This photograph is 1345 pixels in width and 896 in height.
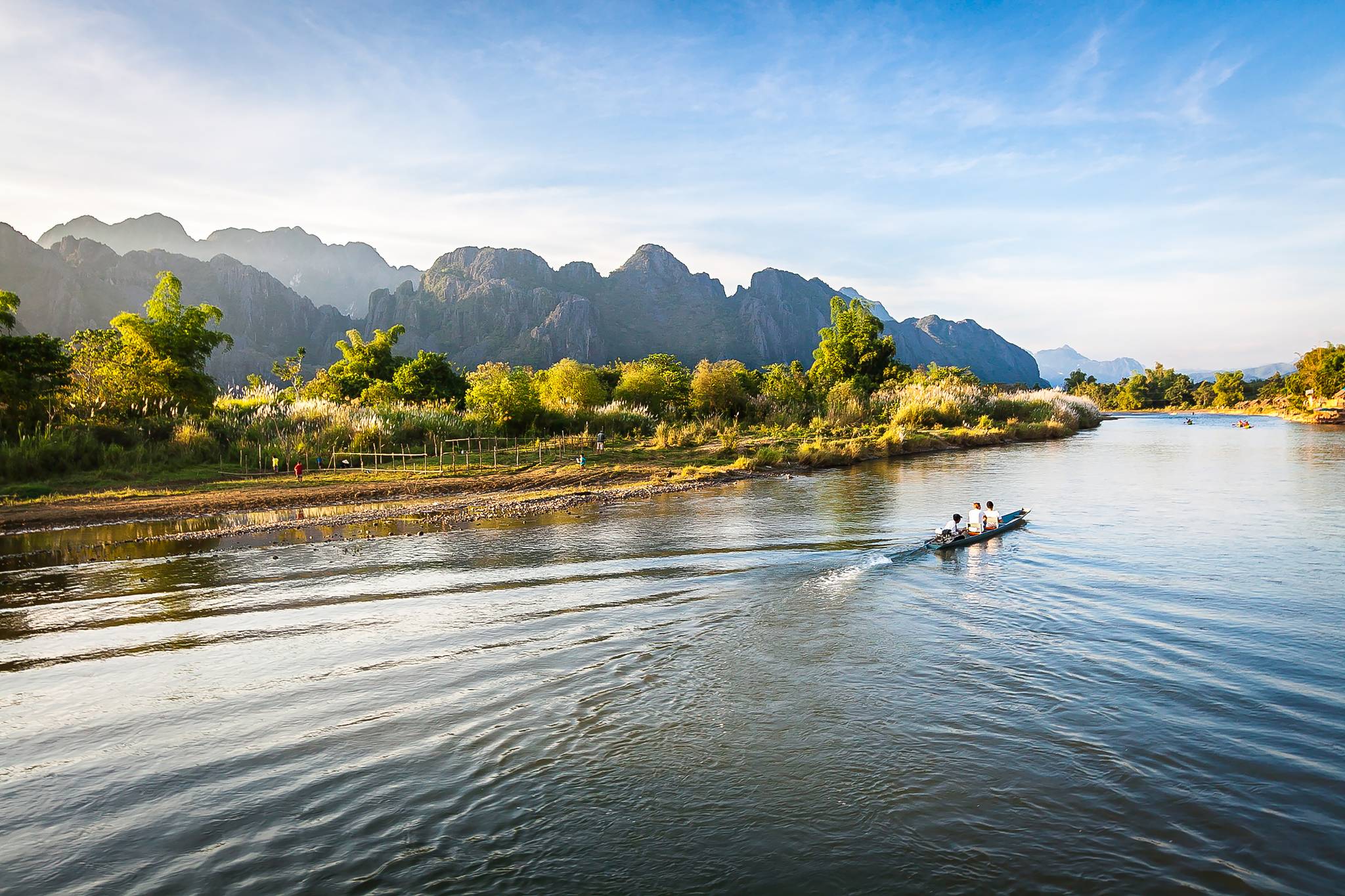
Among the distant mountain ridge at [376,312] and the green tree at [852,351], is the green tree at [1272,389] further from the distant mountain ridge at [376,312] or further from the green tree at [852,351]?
the distant mountain ridge at [376,312]

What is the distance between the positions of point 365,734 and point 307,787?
0.88m

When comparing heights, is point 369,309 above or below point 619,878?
above

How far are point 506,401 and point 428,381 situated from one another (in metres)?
14.4

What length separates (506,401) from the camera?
3456 centimetres

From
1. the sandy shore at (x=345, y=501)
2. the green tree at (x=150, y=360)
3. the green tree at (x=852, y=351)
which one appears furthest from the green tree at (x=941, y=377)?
the green tree at (x=150, y=360)

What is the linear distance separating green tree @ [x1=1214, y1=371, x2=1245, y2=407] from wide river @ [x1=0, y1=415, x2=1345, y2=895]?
11790 centimetres

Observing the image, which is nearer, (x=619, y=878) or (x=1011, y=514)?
(x=619, y=878)

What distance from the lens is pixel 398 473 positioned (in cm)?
2420

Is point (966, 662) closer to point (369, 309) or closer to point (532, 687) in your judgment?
point (532, 687)

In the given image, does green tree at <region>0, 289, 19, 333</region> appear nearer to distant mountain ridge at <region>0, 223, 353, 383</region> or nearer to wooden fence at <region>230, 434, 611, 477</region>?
wooden fence at <region>230, 434, 611, 477</region>

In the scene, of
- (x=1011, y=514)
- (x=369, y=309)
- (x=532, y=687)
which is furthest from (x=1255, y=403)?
(x=369, y=309)

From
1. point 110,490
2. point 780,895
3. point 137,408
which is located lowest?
point 780,895

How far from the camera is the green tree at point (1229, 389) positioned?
353 ft

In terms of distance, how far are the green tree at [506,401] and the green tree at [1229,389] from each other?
11456 centimetres
